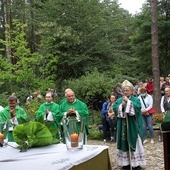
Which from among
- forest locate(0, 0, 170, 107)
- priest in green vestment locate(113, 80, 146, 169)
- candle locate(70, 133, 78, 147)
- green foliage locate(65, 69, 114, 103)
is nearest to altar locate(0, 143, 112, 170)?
candle locate(70, 133, 78, 147)

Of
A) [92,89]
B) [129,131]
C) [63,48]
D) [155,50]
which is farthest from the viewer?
[63,48]

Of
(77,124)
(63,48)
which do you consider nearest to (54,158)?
(77,124)

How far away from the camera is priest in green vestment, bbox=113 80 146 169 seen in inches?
247

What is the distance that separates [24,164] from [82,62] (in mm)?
15898

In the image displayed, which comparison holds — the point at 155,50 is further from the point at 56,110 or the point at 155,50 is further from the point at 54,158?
the point at 54,158

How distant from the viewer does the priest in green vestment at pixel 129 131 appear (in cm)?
629

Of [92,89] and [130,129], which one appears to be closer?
[130,129]

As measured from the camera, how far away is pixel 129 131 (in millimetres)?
6340

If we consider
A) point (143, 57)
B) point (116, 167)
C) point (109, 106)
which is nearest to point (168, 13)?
point (143, 57)

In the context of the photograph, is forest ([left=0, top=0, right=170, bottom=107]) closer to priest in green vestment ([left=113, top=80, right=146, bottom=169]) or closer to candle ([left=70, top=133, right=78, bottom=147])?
priest in green vestment ([left=113, top=80, right=146, bottom=169])

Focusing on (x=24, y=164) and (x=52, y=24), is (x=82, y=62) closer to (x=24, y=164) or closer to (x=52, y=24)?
(x=52, y=24)

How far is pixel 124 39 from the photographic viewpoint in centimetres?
3634

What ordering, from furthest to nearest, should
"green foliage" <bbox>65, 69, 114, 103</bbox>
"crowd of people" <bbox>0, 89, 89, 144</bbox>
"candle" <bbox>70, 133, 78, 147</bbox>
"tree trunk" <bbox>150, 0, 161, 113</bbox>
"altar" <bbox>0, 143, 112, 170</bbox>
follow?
1. "tree trunk" <bbox>150, 0, 161, 113</bbox>
2. "green foliage" <bbox>65, 69, 114, 103</bbox>
3. "crowd of people" <bbox>0, 89, 89, 144</bbox>
4. "candle" <bbox>70, 133, 78, 147</bbox>
5. "altar" <bbox>0, 143, 112, 170</bbox>

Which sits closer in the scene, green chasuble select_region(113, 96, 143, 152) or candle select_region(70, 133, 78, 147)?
candle select_region(70, 133, 78, 147)
